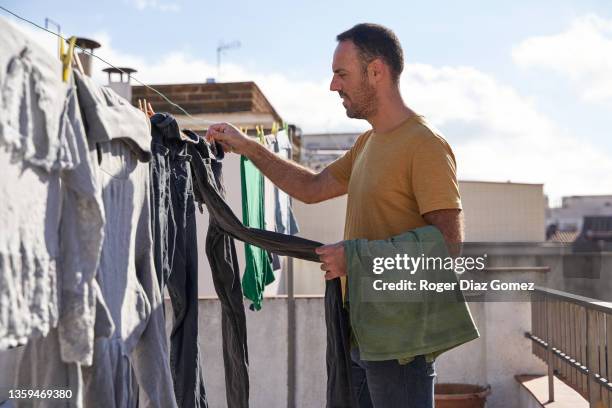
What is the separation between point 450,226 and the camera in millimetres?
2402

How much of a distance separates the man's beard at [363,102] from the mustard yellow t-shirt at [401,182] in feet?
0.37

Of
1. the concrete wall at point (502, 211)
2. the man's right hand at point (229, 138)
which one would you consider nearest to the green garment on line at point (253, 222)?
the man's right hand at point (229, 138)

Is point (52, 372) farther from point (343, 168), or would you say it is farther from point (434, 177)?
point (343, 168)

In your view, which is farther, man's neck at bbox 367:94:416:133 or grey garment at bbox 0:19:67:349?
man's neck at bbox 367:94:416:133

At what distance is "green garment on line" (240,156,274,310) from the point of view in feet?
14.4

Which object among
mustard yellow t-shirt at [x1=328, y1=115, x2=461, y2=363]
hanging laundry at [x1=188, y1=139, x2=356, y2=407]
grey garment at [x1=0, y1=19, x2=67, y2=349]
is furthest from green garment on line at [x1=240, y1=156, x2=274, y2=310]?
grey garment at [x1=0, y1=19, x2=67, y2=349]

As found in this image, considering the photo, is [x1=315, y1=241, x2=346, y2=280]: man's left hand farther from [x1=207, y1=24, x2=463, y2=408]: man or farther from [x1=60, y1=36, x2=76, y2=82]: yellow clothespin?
[x1=60, y1=36, x2=76, y2=82]: yellow clothespin

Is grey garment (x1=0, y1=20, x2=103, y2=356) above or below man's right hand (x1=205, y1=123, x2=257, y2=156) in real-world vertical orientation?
below

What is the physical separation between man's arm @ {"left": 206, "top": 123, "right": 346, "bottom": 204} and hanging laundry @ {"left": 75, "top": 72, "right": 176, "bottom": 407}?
2.66 feet

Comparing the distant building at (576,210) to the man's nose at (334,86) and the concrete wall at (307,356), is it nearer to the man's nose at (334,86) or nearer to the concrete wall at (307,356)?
the concrete wall at (307,356)

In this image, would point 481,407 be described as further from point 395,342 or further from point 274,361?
point 395,342

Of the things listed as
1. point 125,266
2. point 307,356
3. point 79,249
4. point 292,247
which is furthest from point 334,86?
point 307,356

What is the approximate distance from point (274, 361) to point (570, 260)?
7696 mm

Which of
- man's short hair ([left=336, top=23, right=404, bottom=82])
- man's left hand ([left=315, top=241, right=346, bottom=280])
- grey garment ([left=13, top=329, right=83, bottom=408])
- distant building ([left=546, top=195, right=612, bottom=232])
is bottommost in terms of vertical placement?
grey garment ([left=13, top=329, right=83, bottom=408])
